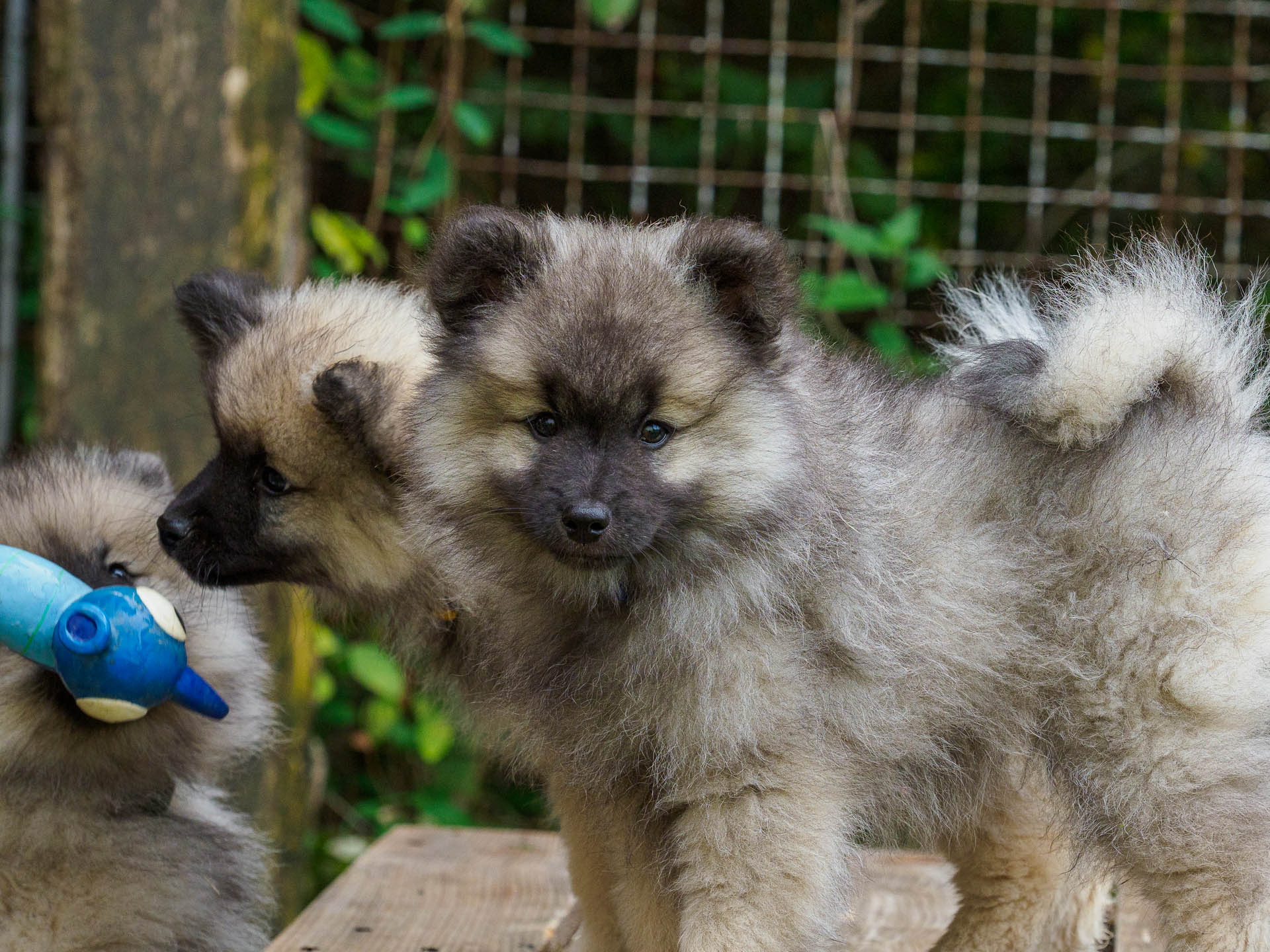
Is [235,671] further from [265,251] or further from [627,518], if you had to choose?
[265,251]

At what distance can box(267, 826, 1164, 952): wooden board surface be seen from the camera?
3385 mm

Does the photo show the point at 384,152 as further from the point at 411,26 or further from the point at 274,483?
the point at 274,483

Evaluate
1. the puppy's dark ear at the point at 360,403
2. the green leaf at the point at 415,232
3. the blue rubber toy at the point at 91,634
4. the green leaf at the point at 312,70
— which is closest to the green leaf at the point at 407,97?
the green leaf at the point at 312,70

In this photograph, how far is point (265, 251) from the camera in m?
4.39

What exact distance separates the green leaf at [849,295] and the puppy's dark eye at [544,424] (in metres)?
2.30

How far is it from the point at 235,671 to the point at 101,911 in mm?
583

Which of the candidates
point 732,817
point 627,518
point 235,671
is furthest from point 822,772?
point 235,671

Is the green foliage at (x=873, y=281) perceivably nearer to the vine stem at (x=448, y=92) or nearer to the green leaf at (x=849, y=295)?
the green leaf at (x=849, y=295)

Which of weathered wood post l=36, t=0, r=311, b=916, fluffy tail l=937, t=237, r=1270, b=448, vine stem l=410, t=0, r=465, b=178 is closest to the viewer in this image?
fluffy tail l=937, t=237, r=1270, b=448

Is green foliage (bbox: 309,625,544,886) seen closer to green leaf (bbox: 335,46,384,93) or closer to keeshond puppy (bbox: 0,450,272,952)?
keeshond puppy (bbox: 0,450,272,952)

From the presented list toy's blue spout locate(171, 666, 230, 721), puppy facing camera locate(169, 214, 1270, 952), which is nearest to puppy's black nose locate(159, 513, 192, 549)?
toy's blue spout locate(171, 666, 230, 721)

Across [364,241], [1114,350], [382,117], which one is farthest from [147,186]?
[1114,350]

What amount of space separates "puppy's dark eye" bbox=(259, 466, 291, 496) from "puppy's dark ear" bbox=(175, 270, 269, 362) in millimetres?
332

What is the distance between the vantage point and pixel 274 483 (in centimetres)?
309
